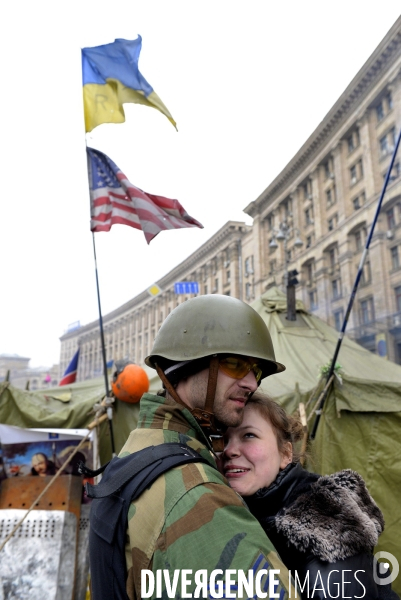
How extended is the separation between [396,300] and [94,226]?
28666 millimetres

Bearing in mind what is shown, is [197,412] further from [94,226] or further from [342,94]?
[342,94]

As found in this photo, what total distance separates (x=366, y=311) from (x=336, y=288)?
4.37m

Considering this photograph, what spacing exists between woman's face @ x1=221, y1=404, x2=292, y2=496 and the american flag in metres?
3.44

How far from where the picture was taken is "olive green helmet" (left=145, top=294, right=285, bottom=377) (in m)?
2.02

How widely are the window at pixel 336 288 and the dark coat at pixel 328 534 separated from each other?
34921mm

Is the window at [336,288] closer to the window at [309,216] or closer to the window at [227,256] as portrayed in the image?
the window at [309,216]

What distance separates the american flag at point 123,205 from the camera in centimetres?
536

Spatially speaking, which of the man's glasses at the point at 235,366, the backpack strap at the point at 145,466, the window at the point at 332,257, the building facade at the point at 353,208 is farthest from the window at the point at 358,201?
the backpack strap at the point at 145,466

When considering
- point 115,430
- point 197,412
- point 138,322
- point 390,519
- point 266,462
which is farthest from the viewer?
point 138,322

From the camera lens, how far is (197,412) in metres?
1.76

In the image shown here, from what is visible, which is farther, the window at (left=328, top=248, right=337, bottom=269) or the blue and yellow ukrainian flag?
the window at (left=328, top=248, right=337, bottom=269)

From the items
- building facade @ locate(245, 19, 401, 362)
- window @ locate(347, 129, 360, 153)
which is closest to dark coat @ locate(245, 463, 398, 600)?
building facade @ locate(245, 19, 401, 362)

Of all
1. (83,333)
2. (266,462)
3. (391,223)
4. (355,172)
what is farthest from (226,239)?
(266,462)

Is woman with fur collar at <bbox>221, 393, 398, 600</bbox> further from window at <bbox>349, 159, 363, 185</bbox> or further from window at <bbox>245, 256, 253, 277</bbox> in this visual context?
window at <bbox>245, 256, 253, 277</bbox>
